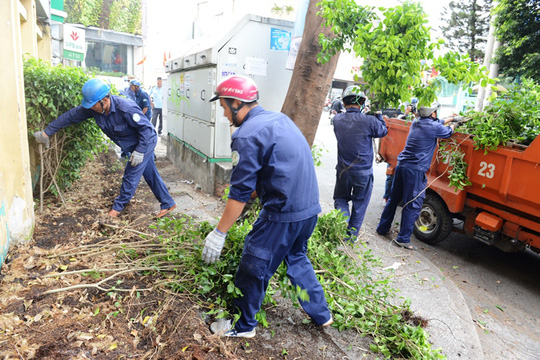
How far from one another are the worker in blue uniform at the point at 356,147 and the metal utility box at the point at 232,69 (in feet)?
6.26

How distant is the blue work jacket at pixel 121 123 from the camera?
175 inches

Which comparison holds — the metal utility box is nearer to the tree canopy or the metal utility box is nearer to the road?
the road

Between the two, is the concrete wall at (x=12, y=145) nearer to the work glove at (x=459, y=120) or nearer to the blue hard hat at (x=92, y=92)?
the blue hard hat at (x=92, y=92)

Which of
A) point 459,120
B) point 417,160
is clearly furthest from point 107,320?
point 459,120

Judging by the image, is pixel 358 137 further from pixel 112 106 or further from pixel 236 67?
pixel 112 106

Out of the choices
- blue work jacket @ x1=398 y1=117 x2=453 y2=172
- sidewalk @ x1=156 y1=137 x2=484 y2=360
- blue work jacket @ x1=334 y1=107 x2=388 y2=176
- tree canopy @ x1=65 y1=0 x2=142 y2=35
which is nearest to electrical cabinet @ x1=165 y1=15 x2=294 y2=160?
sidewalk @ x1=156 y1=137 x2=484 y2=360

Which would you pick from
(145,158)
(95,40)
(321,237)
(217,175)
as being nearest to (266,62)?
(217,175)

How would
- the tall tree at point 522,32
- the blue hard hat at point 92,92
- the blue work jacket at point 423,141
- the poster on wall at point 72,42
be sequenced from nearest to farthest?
the blue hard hat at point 92,92
the blue work jacket at point 423,141
the poster on wall at point 72,42
the tall tree at point 522,32

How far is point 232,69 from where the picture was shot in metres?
6.09

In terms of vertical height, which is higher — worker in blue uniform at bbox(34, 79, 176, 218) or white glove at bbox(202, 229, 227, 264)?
worker in blue uniform at bbox(34, 79, 176, 218)

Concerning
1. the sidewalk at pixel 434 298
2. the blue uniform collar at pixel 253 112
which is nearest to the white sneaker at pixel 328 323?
the sidewalk at pixel 434 298

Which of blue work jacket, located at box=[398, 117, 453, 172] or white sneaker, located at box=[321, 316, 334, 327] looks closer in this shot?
white sneaker, located at box=[321, 316, 334, 327]

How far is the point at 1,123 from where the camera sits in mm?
3479

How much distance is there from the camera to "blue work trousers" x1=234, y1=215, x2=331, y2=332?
8.61 feet
